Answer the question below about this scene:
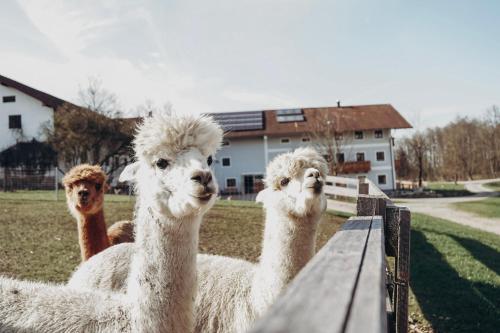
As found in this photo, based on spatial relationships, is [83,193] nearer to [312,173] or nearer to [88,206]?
[88,206]

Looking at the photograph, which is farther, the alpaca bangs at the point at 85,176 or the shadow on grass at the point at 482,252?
the shadow on grass at the point at 482,252

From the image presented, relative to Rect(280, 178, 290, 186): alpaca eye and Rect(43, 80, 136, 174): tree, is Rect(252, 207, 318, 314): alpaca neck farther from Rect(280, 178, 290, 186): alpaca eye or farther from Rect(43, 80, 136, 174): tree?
Rect(43, 80, 136, 174): tree

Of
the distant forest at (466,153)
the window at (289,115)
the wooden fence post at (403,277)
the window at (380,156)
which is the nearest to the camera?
the wooden fence post at (403,277)

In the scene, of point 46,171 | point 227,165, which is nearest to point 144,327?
point 46,171

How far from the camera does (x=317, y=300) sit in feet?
3.07

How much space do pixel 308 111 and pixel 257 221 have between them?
113ft

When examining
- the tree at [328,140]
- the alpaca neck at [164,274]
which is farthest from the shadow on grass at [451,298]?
the tree at [328,140]

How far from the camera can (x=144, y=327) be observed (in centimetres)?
225

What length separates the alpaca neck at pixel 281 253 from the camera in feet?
10.5

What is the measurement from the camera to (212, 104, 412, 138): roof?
41.2 meters

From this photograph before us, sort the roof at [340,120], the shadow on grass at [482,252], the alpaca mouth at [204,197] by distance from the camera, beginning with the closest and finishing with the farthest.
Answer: the alpaca mouth at [204,197]
the shadow on grass at [482,252]
the roof at [340,120]

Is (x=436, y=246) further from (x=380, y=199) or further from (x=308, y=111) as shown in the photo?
(x=308, y=111)

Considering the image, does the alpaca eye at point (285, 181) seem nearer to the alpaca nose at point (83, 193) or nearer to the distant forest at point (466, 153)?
the alpaca nose at point (83, 193)

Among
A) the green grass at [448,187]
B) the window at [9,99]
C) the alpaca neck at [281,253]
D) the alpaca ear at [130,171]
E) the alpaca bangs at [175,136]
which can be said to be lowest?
the green grass at [448,187]
